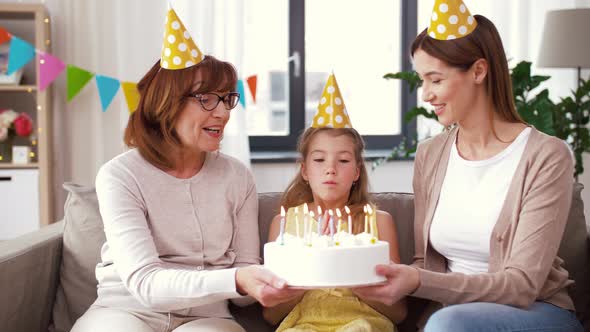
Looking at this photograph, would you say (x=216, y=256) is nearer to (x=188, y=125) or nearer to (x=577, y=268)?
(x=188, y=125)

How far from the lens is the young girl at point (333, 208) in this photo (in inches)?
79.0

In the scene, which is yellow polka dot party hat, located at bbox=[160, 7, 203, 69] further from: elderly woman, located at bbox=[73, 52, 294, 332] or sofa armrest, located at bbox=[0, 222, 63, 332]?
sofa armrest, located at bbox=[0, 222, 63, 332]

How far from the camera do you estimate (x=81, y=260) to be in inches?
88.0

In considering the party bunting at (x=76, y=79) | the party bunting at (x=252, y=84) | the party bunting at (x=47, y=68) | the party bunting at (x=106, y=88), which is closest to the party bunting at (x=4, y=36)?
the party bunting at (x=47, y=68)

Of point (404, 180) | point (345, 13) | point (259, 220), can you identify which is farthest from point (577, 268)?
point (345, 13)

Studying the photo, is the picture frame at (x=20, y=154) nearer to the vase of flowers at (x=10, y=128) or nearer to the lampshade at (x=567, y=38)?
the vase of flowers at (x=10, y=128)

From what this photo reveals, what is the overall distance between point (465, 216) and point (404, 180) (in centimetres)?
288

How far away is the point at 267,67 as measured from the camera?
15.7ft

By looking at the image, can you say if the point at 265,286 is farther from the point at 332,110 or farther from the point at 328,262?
the point at 332,110

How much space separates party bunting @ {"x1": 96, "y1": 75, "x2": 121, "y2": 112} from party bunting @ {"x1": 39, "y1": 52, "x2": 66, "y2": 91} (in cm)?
22

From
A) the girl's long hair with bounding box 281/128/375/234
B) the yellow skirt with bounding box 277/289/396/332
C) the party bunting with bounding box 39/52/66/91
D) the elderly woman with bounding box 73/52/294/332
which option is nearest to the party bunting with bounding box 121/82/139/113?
the party bunting with bounding box 39/52/66/91

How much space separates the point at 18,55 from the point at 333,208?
2.40 metres

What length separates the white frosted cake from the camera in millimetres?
1536

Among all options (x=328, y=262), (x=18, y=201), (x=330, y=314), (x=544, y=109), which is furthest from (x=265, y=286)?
(x=18, y=201)
